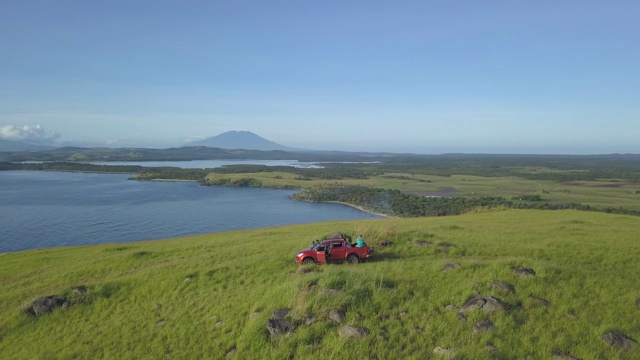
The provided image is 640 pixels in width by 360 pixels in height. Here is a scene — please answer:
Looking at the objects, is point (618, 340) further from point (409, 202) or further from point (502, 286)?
point (409, 202)

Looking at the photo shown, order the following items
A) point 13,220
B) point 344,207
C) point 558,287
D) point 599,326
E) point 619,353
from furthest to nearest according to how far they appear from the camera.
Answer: point 344,207 < point 13,220 < point 558,287 < point 599,326 < point 619,353

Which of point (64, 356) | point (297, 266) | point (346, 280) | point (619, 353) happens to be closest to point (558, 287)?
point (619, 353)

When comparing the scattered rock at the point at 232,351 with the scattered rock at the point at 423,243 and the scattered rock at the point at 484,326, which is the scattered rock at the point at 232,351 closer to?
the scattered rock at the point at 484,326

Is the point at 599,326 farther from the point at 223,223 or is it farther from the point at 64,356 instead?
the point at 223,223

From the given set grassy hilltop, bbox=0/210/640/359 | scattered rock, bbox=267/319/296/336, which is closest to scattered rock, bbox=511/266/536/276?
grassy hilltop, bbox=0/210/640/359

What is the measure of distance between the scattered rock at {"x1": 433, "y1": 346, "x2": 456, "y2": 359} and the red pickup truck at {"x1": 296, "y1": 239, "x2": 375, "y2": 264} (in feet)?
30.6

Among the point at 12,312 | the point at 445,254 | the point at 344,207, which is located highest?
the point at 445,254

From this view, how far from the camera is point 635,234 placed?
1097 inches

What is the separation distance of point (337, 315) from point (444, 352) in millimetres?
3837

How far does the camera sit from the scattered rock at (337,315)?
13.0 metres

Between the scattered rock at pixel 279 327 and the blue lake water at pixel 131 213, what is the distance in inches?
3273

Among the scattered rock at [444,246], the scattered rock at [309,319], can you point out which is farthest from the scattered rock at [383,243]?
the scattered rock at [309,319]

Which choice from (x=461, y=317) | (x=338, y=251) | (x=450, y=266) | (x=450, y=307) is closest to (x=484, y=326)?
(x=461, y=317)

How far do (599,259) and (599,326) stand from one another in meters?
10.5
